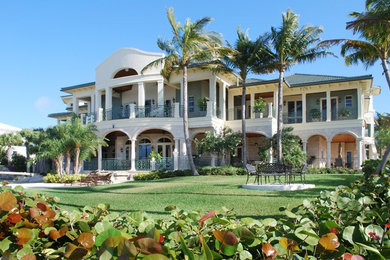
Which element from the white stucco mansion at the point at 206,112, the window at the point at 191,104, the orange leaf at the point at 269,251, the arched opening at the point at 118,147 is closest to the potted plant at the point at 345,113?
the white stucco mansion at the point at 206,112

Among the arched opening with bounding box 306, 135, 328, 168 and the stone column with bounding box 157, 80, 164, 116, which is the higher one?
the stone column with bounding box 157, 80, 164, 116

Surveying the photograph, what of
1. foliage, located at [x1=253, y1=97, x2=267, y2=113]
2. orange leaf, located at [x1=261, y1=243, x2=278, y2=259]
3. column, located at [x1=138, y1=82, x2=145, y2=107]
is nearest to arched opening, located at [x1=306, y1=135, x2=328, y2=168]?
foliage, located at [x1=253, y1=97, x2=267, y2=113]

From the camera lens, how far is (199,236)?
5.10ft

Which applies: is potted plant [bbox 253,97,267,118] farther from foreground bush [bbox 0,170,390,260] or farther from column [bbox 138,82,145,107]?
foreground bush [bbox 0,170,390,260]

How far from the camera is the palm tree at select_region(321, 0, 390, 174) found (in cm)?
1403

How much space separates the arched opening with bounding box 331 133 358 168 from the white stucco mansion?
0.08 meters

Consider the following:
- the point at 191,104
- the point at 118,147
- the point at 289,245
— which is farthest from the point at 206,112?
the point at 289,245

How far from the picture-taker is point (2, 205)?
1.97 m

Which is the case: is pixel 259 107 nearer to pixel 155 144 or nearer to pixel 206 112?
pixel 206 112

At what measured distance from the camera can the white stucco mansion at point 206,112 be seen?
25.4 metres

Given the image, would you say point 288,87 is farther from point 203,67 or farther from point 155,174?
point 155,174

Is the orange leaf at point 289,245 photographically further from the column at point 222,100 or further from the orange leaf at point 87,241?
the column at point 222,100

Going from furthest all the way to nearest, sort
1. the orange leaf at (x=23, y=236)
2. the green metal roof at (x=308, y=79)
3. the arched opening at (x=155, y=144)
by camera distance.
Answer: the arched opening at (x=155, y=144), the green metal roof at (x=308, y=79), the orange leaf at (x=23, y=236)

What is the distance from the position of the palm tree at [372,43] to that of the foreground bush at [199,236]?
12604 mm
